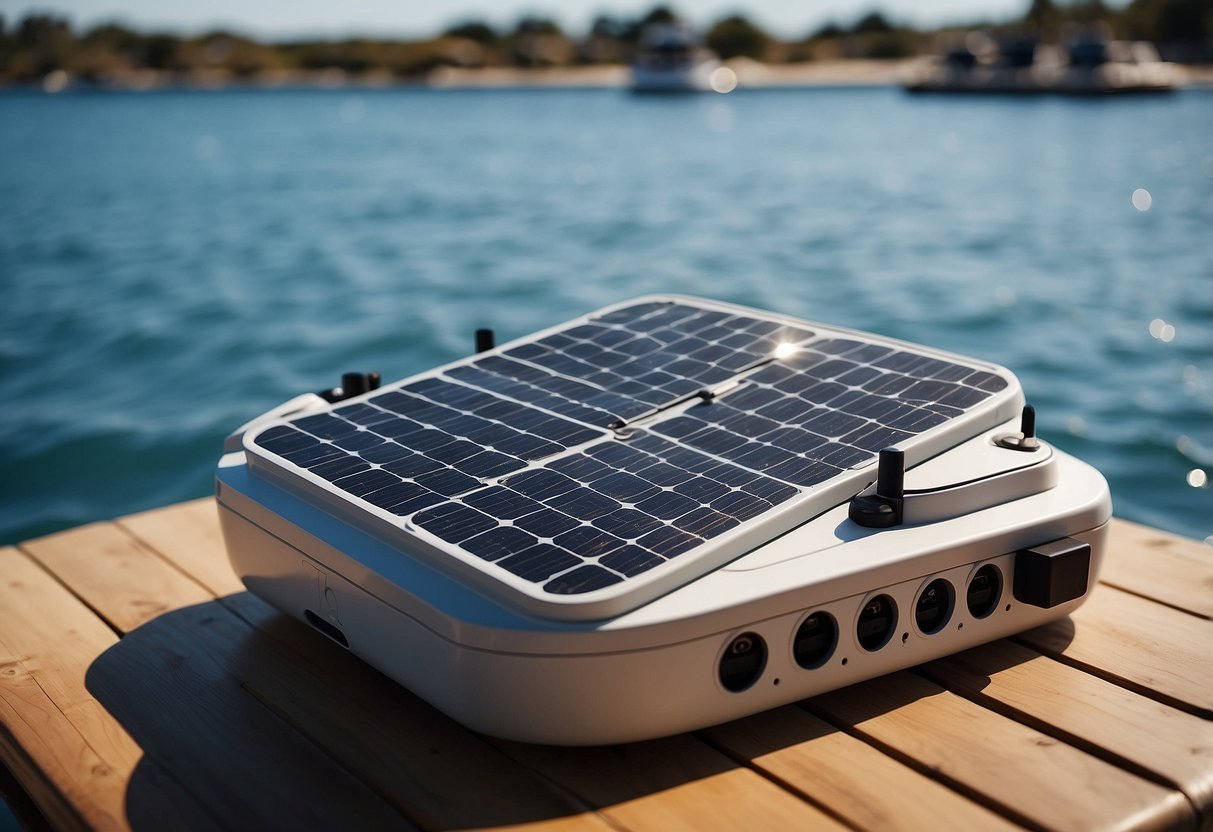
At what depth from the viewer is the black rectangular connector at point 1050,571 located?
214 cm

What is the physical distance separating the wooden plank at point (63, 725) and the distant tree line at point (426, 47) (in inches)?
2552

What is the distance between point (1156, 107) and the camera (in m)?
37.3

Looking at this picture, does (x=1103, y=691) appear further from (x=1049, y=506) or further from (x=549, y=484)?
(x=549, y=484)

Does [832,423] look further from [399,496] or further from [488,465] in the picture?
[399,496]

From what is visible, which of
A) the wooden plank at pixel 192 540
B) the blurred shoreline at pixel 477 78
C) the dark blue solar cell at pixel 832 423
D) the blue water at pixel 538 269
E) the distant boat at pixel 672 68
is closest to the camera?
the dark blue solar cell at pixel 832 423

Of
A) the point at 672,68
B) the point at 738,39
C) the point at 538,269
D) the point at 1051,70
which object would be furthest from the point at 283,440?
the point at 738,39

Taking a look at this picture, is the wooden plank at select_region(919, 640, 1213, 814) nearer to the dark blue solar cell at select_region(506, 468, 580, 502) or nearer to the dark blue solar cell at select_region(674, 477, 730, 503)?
the dark blue solar cell at select_region(674, 477, 730, 503)

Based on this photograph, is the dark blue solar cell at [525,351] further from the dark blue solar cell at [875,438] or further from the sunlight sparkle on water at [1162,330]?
the sunlight sparkle on water at [1162,330]

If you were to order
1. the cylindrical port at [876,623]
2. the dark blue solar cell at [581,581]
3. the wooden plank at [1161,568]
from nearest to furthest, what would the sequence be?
the dark blue solar cell at [581,581], the cylindrical port at [876,623], the wooden plank at [1161,568]

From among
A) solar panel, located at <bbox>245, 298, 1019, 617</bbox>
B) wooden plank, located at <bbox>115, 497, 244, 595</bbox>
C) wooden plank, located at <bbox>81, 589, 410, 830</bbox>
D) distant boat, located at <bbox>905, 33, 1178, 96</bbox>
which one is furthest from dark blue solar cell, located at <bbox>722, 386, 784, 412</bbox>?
distant boat, located at <bbox>905, 33, 1178, 96</bbox>

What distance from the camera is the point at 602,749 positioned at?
2.01m

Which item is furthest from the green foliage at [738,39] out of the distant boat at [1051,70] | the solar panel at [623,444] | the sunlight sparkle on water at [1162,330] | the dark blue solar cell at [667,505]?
the dark blue solar cell at [667,505]

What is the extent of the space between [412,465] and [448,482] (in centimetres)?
13

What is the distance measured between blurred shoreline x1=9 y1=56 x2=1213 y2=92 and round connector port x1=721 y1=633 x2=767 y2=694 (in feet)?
182
